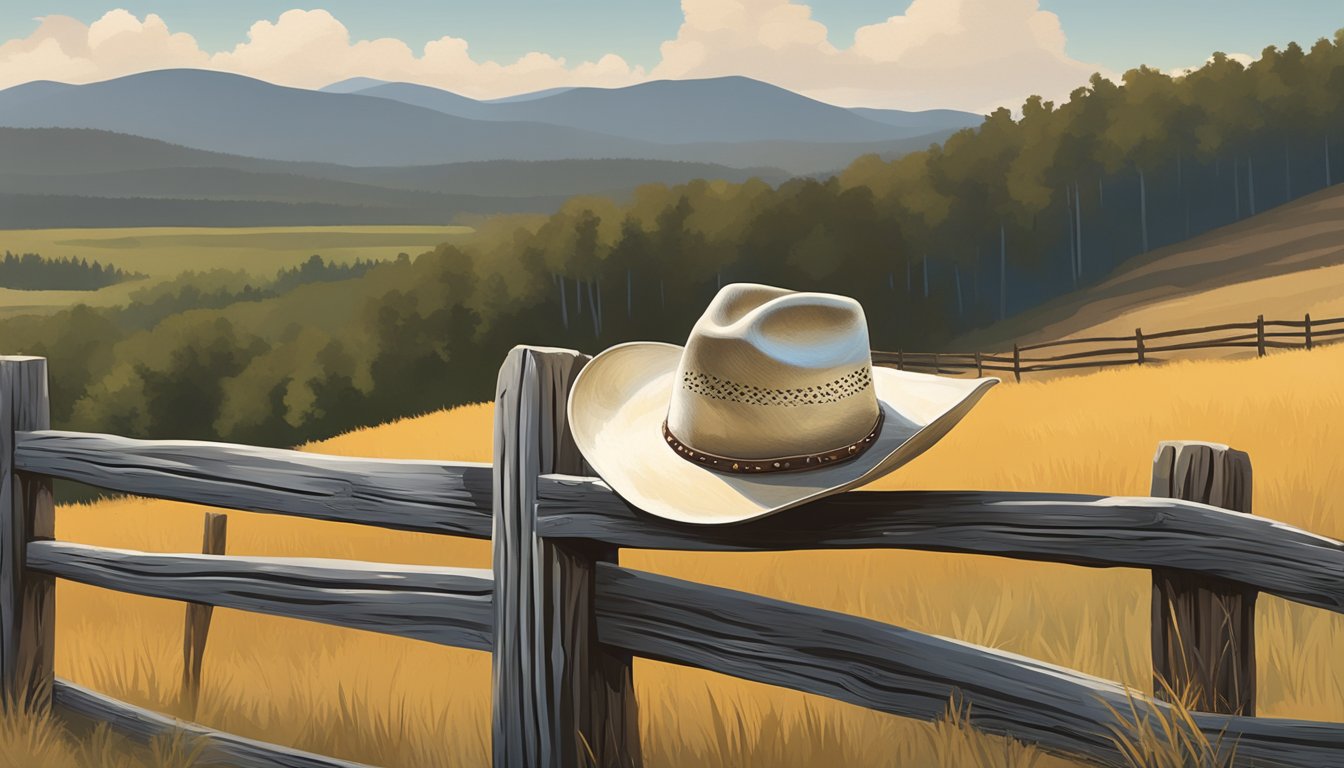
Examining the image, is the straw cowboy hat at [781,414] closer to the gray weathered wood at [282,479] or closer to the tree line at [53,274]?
the gray weathered wood at [282,479]

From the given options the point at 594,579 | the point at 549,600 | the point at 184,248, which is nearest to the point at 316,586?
the point at 549,600

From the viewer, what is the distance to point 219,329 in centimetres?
5453

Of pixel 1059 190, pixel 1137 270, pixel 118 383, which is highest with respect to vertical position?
pixel 1059 190

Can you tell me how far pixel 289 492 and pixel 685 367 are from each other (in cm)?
165

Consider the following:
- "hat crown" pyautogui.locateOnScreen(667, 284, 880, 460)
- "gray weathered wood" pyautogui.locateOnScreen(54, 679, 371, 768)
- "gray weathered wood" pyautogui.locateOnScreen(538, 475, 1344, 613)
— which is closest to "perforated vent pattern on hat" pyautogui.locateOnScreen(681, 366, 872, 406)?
"hat crown" pyautogui.locateOnScreen(667, 284, 880, 460)

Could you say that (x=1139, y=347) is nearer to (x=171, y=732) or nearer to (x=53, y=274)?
(x=171, y=732)

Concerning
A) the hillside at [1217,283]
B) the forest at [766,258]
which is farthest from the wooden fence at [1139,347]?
the forest at [766,258]

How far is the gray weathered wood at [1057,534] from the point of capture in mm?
2596

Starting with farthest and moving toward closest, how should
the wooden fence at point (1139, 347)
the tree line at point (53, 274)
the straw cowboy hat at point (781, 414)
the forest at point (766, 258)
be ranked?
the tree line at point (53, 274) < the forest at point (766, 258) < the wooden fence at point (1139, 347) < the straw cowboy hat at point (781, 414)

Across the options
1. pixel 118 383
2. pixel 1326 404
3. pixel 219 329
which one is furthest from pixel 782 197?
pixel 1326 404

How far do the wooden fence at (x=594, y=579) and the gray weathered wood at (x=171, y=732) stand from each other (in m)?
0.01

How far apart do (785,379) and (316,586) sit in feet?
6.42

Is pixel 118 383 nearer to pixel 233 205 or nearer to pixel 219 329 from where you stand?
pixel 219 329

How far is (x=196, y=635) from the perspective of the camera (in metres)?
5.27
